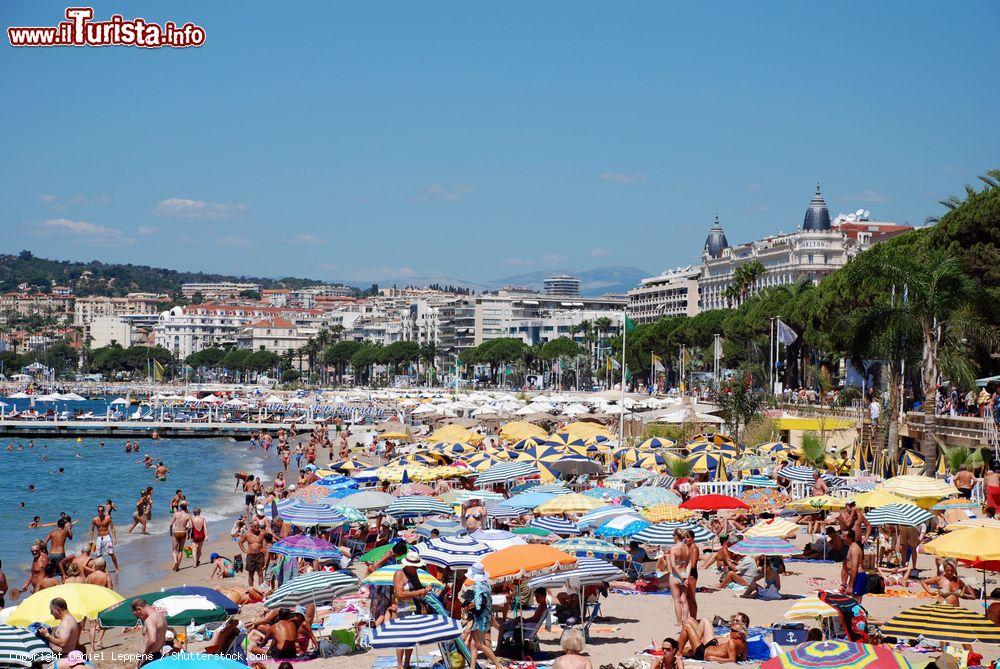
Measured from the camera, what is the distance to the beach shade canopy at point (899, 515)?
15.4 m

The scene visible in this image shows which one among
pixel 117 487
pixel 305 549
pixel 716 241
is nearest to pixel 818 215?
pixel 716 241

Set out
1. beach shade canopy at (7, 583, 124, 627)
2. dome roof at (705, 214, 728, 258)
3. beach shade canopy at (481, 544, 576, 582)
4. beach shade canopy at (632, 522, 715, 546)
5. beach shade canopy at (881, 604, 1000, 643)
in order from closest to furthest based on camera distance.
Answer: beach shade canopy at (881, 604, 1000, 643) < beach shade canopy at (7, 583, 124, 627) < beach shade canopy at (481, 544, 576, 582) < beach shade canopy at (632, 522, 715, 546) < dome roof at (705, 214, 728, 258)

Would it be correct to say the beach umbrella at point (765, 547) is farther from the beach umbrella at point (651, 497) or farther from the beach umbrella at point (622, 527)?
the beach umbrella at point (651, 497)

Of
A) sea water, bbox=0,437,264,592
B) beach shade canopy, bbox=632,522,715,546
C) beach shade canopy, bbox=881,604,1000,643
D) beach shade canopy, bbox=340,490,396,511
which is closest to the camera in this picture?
beach shade canopy, bbox=881,604,1000,643

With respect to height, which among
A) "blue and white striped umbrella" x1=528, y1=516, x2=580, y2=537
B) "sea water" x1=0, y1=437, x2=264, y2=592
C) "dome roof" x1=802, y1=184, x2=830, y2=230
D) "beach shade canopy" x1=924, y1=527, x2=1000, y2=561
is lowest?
"sea water" x1=0, y1=437, x2=264, y2=592

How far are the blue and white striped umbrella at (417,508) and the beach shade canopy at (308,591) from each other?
19.3 ft

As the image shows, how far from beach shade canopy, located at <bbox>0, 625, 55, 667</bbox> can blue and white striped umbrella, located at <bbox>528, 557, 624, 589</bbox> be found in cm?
461

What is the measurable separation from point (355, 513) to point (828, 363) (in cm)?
4229

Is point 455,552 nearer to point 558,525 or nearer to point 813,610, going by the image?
point 558,525

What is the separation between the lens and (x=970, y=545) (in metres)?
11.8

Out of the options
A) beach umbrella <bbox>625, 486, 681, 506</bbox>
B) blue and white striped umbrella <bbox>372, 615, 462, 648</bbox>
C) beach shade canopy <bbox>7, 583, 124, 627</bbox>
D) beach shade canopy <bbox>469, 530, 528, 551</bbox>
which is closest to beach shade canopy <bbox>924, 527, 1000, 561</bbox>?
beach shade canopy <bbox>469, 530, 528, 551</bbox>

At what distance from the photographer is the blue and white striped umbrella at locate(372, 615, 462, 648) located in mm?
9570

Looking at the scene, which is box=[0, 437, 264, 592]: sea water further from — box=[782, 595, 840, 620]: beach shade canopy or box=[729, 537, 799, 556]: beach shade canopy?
box=[782, 595, 840, 620]: beach shade canopy


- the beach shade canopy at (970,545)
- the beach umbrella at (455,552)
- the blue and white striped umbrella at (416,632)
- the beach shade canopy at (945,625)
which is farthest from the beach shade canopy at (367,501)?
the beach shade canopy at (945,625)
